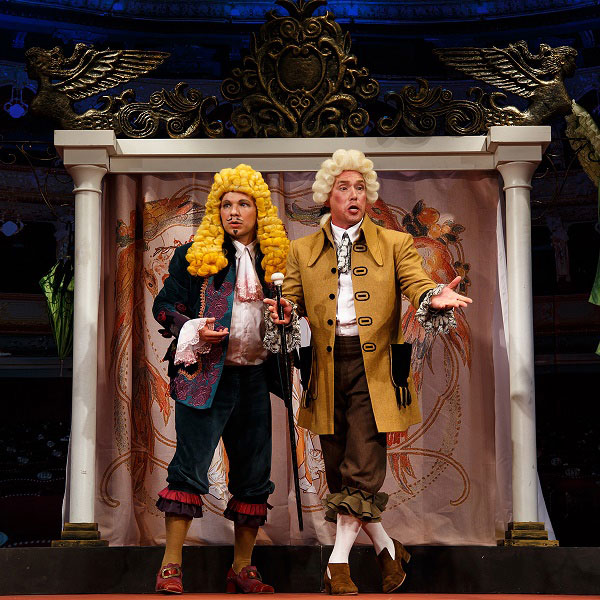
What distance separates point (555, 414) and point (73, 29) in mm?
4823

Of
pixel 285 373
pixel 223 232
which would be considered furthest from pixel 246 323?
pixel 223 232

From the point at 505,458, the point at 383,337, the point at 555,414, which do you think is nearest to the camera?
the point at 383,337

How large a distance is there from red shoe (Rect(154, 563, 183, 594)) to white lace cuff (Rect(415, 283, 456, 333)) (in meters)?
1.51

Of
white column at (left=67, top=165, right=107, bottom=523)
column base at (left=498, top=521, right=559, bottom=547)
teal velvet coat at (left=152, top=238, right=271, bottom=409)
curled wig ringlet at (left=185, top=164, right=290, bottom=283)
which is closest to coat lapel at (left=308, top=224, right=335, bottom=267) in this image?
curled wig ringlet at (left=185, top=164, right=290, bottom=283)

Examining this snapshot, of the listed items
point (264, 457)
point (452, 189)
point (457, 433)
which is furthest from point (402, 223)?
point (264, 457)

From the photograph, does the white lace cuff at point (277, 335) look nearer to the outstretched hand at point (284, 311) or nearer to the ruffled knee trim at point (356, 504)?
the outstretched hand at point (284, 311)

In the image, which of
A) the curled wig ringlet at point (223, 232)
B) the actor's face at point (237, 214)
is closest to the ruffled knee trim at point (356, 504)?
the curled wig ringlet at point (223, 232)

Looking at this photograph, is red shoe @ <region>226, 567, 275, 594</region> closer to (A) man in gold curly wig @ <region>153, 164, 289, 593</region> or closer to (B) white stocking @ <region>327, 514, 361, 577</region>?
(A) man in gold curly wig @ <region>153, 164, 289, 593</region>

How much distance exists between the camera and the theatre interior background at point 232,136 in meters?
8.71

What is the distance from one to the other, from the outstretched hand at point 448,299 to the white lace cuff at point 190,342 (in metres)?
0.97

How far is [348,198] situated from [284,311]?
613 millimetres

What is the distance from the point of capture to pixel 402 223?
21.0ft

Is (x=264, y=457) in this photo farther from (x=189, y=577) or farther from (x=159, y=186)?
(x=159, y=186)

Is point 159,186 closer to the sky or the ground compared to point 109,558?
closer to the sky
